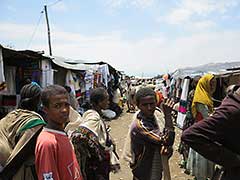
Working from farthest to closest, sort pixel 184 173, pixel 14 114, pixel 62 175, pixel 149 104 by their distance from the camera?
pixel 184 173
pixel 149 104
pixel 14 114
pixel 62 175

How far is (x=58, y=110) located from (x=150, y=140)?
0.89 metres

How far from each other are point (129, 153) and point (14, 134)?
1160 mm

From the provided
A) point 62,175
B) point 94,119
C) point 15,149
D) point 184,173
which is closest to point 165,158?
point 94,119

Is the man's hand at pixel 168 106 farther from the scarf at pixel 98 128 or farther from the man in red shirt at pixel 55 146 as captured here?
the man in red shirt at pixel 55 146

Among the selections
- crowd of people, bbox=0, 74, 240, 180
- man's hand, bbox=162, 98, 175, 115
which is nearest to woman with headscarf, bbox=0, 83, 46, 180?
crowd of people, bbox=0, 74, 240, 180

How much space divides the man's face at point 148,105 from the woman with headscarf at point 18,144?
38.5 inches

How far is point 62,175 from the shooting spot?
1872 millimetres

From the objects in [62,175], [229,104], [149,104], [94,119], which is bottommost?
[62,175]

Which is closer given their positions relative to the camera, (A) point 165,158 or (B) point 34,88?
(A) point 165,158

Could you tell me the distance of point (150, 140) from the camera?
8.14 feet

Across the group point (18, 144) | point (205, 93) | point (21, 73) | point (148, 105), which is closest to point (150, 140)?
point (148, 105)

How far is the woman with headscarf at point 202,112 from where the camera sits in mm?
4512

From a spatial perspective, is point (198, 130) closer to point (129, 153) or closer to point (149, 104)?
point (149, 104)

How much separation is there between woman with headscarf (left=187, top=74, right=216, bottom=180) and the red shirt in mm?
3071
